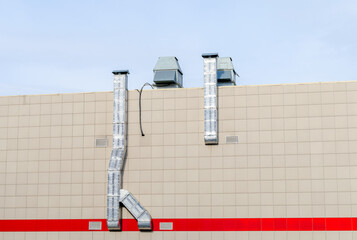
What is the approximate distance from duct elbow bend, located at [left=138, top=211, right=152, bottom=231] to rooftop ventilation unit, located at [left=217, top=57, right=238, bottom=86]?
1374 cm

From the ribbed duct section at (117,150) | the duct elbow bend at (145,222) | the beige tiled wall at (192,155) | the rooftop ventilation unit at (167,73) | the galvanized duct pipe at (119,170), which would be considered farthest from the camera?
the rooftop ventilation unit at (167,73)

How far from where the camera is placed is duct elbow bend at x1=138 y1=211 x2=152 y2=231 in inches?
1487

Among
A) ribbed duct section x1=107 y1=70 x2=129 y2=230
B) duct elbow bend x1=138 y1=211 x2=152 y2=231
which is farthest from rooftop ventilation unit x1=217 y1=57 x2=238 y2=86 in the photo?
duct elbow bend x1=138 y1=211 x2=152 y2=231

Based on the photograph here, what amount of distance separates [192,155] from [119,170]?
556cm

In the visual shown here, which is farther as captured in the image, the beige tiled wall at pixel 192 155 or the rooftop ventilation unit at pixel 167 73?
the rooftop ventilation unit at pixel 167 73

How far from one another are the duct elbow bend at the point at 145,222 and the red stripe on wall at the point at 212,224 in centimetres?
46

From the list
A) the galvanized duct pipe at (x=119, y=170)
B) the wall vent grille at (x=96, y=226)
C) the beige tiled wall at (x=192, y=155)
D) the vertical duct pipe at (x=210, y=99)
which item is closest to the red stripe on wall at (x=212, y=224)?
the wall vent grille at (x=96, y=226)

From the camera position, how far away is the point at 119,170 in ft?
127

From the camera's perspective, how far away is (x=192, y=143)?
38.7 m

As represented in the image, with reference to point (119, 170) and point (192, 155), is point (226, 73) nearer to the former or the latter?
point (192, 155)

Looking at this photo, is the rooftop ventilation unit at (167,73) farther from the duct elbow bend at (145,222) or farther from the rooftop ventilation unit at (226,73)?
the duct elbow bend at (145,222)

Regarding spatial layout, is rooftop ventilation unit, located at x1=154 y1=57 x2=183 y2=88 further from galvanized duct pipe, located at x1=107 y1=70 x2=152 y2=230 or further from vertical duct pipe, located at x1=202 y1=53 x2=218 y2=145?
vertical duct pipe, located at x1=202 y1=53 x2=218 y2=145

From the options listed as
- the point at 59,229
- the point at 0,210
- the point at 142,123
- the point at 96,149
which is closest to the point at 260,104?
the point at 142,123

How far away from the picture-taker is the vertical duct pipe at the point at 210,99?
3828cm
